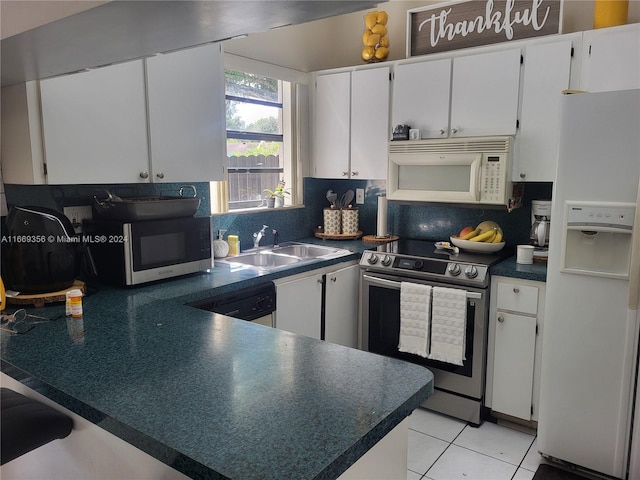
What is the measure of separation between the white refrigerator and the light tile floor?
0.82 feet

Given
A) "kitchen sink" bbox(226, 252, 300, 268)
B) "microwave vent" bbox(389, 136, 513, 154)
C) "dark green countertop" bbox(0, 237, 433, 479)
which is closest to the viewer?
"dark green countertop" bbox(0, 237, 433, 479)

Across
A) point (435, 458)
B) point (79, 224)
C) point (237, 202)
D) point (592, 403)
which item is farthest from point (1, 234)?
point (592, 403)

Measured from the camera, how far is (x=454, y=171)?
9.84 ft

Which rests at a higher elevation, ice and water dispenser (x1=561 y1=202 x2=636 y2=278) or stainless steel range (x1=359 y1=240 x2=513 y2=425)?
ice and water dispenser (x1=561 y1=202 x2=636 y2=278)

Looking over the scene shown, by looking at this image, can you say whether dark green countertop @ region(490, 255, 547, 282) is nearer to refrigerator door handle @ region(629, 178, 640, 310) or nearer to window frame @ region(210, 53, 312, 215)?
refrigerator door handle @ region(629, 178, 640, 310)

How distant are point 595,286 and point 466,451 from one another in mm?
1090

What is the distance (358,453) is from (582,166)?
1744mm

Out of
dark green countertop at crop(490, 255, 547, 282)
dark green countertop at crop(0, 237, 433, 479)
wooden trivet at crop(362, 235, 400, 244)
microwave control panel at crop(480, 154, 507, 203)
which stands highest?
microwave control panel at crop(480, 154, 507, 203)

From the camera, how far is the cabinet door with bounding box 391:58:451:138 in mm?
3025

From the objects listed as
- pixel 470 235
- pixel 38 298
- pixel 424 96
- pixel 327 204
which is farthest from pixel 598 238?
pixel 38 298

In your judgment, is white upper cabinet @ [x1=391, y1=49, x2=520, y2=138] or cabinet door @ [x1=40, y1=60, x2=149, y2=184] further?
white upper cabinet @ [x1=391, y1=49, x2=520, y2=138]

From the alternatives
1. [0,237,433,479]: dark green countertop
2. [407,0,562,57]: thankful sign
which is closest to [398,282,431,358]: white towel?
[0,237,433,479]: dark green countertop

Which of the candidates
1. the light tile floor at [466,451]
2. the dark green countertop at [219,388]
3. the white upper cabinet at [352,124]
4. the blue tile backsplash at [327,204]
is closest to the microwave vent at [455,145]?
the white upper cabinet at [352,124]

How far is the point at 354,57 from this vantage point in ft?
12.5
